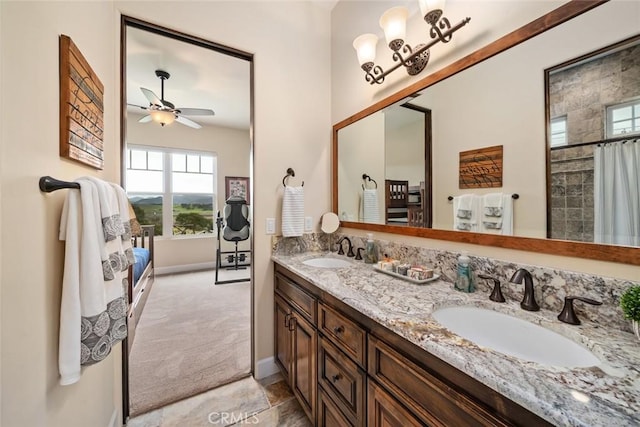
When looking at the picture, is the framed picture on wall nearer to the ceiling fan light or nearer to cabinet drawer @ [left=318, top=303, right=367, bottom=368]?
the ceiling fan light

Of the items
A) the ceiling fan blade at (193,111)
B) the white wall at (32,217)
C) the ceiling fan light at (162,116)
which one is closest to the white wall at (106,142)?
the white wall at (32,217)

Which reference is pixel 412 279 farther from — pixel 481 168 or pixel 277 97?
pixel 277 97

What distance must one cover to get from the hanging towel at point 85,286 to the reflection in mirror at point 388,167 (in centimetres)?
150

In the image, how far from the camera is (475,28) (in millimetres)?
1148

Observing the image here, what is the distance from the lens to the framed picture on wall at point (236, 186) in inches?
206

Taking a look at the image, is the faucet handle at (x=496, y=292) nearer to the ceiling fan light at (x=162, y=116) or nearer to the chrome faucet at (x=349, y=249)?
the chrome faucet at (x=349, y=249)

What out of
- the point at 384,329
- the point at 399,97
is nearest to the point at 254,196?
the point at 399,97

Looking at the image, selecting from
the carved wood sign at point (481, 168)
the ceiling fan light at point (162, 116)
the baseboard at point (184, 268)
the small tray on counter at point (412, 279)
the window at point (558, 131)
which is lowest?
the baseboard at point (184, 268)

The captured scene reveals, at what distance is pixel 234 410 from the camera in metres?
1.56

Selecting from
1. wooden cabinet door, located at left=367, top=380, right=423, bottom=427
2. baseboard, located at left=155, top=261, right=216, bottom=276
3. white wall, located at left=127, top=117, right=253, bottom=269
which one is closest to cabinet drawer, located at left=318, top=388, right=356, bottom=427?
wooden cabinet door, located at left=367, top=380, right=423, bottom=427

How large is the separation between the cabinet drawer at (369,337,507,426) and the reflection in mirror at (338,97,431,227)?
806 millimetres

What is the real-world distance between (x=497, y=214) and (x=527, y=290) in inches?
13.1

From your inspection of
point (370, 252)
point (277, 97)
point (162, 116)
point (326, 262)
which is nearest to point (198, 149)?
point (162, 116)

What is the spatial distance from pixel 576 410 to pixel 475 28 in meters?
1.45
